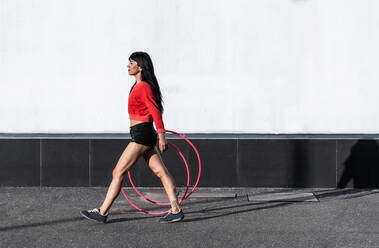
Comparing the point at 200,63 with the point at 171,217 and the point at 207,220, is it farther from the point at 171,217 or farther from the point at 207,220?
the point at 171,217

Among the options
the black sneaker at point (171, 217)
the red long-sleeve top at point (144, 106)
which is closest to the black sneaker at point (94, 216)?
the black sneaker at point (171, 217)

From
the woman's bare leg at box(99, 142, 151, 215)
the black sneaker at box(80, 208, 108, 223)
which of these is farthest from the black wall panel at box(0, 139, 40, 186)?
the woman's bare leg at box(99, 142, 151, 215)

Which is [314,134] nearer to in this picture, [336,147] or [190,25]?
[336,147]

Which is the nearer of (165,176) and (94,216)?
(94,216)

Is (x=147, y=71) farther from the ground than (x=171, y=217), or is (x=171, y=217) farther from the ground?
(x=147, y=71)

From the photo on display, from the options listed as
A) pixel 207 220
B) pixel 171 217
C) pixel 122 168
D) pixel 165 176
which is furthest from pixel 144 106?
pixel 207 220

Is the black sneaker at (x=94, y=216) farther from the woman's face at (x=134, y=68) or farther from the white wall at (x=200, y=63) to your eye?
the white wall at (x=200, y=63)

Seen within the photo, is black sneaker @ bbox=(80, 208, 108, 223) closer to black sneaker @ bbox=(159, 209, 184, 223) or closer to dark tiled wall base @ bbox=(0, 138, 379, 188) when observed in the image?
black sneaker @ bbox=(159, 209, 184, 223)

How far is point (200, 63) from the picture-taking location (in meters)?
10.1

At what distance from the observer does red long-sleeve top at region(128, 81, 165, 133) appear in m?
7.15

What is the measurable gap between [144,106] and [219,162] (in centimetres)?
278

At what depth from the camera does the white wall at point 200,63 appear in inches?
390

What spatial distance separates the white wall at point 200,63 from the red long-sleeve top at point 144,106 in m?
2.78

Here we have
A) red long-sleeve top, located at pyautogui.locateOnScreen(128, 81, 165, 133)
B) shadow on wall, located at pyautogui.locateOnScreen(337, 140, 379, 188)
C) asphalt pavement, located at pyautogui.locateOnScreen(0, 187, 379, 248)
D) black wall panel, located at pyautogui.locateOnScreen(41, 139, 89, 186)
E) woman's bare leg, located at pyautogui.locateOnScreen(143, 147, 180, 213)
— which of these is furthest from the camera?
black wall panel, located at pyautogui.locateOnScreen(41, 139, 89, 186)
